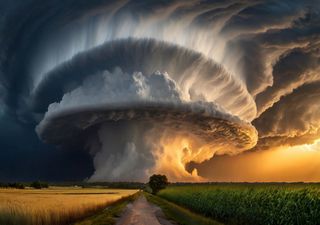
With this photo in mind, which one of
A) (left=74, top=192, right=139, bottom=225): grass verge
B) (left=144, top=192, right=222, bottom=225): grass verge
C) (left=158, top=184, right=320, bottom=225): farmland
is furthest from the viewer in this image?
(left=144, top=192, right=222, bottom=225): grass verge

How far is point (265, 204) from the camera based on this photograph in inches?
1467

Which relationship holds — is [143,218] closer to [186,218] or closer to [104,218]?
[104,218]

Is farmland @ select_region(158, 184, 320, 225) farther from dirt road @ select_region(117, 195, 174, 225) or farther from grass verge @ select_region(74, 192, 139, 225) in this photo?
grass verge @ select_region(74, 192, 139, 225)

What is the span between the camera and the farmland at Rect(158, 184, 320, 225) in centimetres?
2973

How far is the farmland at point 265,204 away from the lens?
29734mm

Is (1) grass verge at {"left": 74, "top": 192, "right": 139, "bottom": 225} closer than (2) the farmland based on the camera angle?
No

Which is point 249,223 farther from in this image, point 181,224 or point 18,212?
point 18,212

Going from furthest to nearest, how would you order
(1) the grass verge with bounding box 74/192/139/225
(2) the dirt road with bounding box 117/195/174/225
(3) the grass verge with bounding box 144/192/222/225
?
(3) the grass verge with bounding box 144/192/222/225 → (2) the dirt road with bounding box 117/195/174/225 → (1) the grass verge with bounding box 74/192/139/225

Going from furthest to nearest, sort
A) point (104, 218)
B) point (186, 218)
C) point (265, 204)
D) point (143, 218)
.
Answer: point (186, 218) → point (143, 218) → point (104, 218) → point (265, 204)

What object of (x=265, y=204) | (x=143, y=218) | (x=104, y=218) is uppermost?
(x=265, y=204)

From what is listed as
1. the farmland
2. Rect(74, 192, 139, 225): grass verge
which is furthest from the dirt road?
the farmland

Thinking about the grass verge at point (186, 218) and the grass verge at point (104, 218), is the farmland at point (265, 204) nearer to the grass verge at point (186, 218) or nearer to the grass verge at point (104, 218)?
the grass verge at point (186, 218)

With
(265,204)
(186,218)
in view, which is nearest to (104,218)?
(186,218)

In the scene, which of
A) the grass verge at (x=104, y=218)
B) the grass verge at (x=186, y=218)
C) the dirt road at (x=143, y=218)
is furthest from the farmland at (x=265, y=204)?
the grass verge at (x=104, y=218)
